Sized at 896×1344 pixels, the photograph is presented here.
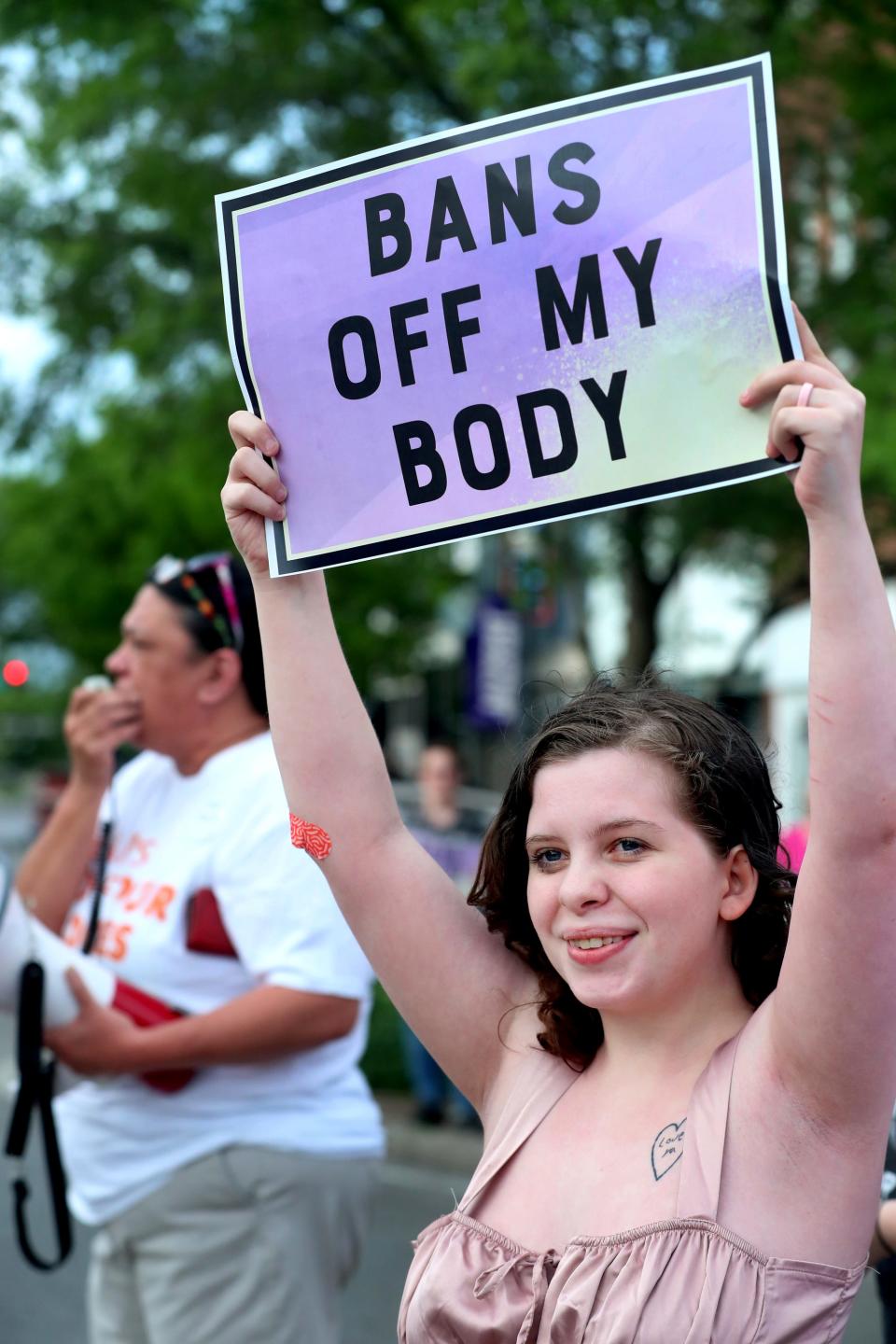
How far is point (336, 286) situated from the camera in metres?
1.87

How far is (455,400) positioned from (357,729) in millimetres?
431

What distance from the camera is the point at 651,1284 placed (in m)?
1.53

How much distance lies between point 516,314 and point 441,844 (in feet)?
22.3

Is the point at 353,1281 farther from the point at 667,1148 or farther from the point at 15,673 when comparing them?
the point at 667,1148

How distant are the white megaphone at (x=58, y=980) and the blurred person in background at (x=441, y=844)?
4.97 m

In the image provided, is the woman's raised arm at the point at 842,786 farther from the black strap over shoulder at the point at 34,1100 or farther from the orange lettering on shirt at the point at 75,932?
the orange lettering on shirt at the point at 75,932

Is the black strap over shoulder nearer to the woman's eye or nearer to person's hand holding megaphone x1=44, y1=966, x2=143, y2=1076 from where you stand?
person's hand holding megaphone x1=44, y1=966, x2=143, y2=1076

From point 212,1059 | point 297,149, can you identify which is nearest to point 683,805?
point 212,1059

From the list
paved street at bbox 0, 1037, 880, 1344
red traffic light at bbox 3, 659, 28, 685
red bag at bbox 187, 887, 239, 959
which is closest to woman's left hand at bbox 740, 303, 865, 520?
red bag at bbox 187, 887, 239, 959

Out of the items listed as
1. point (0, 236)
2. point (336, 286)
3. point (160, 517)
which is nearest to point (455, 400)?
point (336, 286)

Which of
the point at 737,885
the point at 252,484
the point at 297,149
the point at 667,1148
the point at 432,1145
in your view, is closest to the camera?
the point at 667,1148

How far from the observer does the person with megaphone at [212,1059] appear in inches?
105

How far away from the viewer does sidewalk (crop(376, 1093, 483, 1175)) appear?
23.8ft

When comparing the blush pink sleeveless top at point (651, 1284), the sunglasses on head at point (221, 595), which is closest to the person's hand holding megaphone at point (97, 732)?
the sunglasses on head at point (221, 595)
